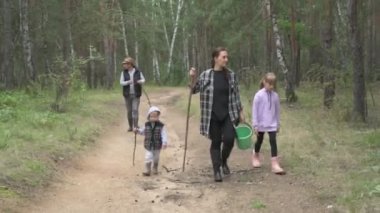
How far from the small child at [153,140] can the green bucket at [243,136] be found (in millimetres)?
1601

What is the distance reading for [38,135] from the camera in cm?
1144

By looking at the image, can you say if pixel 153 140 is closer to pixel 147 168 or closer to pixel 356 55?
pixel 147 168

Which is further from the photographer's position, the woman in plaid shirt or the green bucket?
the green bucket

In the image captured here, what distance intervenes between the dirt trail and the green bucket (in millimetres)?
567

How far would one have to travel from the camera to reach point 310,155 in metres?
10.3

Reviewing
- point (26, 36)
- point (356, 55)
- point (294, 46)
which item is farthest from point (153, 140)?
point (294, 46)

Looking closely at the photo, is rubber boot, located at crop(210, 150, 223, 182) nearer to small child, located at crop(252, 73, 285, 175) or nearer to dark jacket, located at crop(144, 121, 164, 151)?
small child, located at crop(252, 73, 285, 175)

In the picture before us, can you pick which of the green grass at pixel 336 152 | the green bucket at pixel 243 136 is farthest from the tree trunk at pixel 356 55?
the green bucket at pixel 243 136

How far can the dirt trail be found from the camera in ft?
24.7

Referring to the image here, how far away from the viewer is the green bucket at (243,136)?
9008 millimetres

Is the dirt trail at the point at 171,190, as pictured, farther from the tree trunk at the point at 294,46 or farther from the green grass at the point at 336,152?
the tree trunk at the point at 294,46

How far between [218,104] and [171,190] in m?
1.56

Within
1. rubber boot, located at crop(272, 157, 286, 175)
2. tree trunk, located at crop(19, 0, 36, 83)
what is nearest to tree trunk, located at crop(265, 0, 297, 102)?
tree trunk, located at crop(19, 0, 36, 83)

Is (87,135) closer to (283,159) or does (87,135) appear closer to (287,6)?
(283,159)
